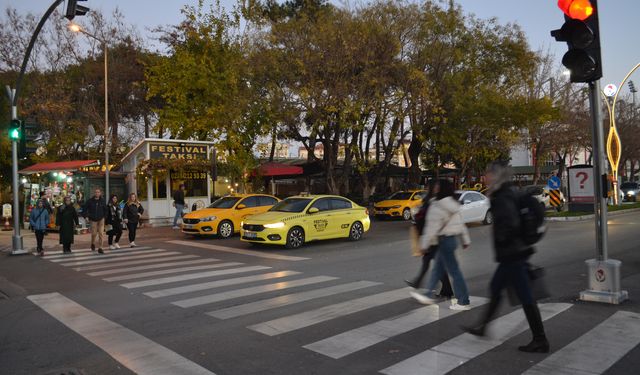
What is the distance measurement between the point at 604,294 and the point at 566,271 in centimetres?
285

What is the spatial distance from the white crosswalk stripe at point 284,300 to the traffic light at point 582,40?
14.8ft

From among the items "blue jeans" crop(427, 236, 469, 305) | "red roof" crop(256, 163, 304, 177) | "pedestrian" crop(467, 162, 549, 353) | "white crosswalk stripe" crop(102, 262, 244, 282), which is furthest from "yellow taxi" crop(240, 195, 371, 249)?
"red roof" crop(256, 163, 304, 177)

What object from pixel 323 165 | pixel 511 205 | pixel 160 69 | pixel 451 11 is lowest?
pixel 511 205

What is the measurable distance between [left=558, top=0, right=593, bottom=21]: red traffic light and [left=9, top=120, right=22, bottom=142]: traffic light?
14.8 metres

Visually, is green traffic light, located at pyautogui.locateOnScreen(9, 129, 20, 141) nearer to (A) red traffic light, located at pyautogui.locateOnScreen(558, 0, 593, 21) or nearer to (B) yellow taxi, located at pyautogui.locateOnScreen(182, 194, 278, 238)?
(B) yellow taxi, located at pyautogui.locateOnScreen(182, 194, 278, 238)

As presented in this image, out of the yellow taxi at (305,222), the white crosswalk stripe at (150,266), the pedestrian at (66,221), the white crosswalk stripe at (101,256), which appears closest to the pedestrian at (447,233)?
the white crosswalk stripe at (150,266)

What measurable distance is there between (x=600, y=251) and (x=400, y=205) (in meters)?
18.1

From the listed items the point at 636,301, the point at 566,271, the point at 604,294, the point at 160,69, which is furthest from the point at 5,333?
the point at 160,69

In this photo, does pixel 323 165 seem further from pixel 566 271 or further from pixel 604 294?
pixel 604 294

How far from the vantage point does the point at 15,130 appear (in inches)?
595

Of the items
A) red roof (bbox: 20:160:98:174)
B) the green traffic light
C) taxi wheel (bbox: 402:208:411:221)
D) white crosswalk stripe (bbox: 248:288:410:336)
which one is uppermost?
the green traffic light

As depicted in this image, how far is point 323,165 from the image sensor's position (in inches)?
1216

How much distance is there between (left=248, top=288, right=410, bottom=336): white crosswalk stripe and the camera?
19.8ft

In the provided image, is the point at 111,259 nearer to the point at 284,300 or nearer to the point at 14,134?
the point at 14,134
